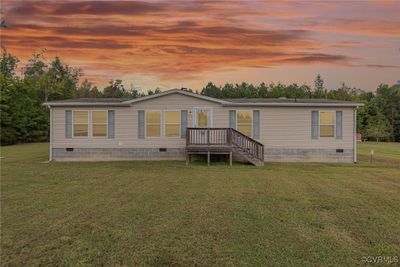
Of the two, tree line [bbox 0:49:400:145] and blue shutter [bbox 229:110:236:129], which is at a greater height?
tree line [bbox 0:49:400:145]

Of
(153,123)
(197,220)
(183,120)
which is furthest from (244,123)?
(197,220)

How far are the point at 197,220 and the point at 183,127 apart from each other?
9406 mm

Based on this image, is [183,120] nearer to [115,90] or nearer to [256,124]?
[256,124]

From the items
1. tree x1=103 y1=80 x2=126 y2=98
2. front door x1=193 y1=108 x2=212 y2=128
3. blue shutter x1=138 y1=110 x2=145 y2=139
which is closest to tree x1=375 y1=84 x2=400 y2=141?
front door x1=193 y1=108 x2=212 y2=128

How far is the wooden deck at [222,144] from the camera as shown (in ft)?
44.6

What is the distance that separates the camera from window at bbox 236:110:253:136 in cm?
1492

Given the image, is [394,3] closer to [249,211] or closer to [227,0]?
[227,0]

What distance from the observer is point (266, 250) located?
14.3 feet

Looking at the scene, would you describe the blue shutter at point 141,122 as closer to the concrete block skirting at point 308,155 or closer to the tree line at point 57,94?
the concrete block skirting at point 308,155

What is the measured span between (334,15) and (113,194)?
12612 mm

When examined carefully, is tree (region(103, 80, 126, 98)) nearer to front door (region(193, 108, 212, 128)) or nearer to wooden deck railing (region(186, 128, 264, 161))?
front door (region(193, 108, 212, 128))

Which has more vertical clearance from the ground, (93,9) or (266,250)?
(93,9)

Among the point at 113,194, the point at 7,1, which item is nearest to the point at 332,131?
the point at 113,194

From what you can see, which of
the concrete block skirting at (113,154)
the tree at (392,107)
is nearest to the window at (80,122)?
the concrete block skirting at (113,154)
